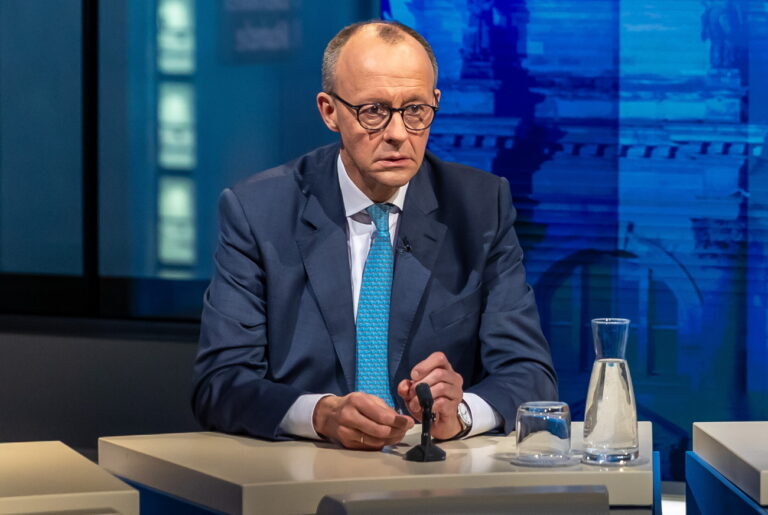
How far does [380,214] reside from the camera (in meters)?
2.49

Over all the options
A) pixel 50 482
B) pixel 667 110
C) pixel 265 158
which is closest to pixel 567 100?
pixel 667 110

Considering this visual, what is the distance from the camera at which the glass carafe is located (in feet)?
5.97

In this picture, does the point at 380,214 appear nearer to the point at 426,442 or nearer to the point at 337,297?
the point at 337,297

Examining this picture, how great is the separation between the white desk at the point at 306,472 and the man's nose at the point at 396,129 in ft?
2.03

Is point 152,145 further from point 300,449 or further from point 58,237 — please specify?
point 300,449

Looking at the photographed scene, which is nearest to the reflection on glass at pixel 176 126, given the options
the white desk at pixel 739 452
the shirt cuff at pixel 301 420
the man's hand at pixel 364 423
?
the shirt cuff at pixel 301 420

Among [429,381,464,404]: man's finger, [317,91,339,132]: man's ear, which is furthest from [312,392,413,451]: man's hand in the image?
[317,91,339,132]: man's ear

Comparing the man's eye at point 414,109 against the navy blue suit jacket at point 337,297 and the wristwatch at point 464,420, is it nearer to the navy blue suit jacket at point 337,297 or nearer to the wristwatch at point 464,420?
the navy blue suit jacket at point 337,297

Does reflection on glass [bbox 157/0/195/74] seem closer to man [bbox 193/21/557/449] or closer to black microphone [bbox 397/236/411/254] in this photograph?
man [bbox 193/21/557/449]

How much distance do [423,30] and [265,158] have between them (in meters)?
0.79

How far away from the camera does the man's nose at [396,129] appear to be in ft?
7.76

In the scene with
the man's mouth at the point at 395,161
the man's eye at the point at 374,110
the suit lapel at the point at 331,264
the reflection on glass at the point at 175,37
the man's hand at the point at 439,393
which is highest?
the reflection on glass at the point at 175,37


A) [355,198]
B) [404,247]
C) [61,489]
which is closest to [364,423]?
[61,489]

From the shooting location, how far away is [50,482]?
5.41 feet
